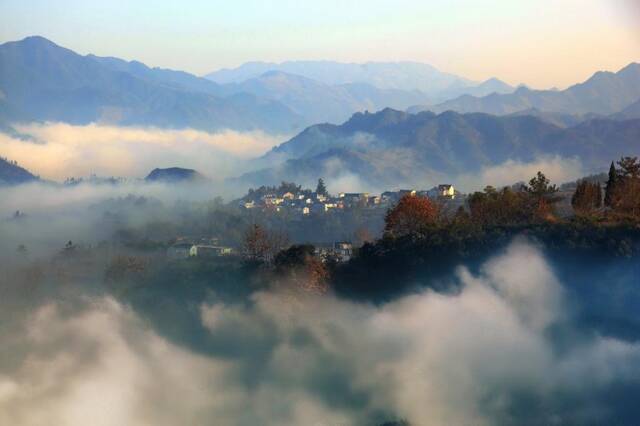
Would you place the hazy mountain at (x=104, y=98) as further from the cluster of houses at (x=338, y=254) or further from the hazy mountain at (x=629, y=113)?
the cluster of houses at (x=338, y=254)

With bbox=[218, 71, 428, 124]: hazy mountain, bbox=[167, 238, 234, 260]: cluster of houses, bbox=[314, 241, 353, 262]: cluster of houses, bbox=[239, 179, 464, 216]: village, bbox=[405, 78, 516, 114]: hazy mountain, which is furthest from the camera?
bbox=[405, 78, 516, 114]: hazy mountain

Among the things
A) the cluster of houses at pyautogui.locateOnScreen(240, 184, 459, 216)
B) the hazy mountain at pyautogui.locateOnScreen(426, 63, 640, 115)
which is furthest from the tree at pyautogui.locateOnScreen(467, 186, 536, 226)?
the hazy mountain at pyautogui.locateOnScreen(426, 63, 640, 115)

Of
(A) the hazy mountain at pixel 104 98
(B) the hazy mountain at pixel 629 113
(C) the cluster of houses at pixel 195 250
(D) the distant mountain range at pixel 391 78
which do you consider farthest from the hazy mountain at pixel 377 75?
(C) the cluster of houses at pixel 195 250

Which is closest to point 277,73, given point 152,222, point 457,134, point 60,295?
point 457,134

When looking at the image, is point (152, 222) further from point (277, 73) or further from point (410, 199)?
point (277, 73)

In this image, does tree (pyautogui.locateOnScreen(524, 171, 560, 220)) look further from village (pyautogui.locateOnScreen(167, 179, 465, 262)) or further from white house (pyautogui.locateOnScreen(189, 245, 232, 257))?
village (pyautogui.locateOnScreen(167, 179, 465, 262))

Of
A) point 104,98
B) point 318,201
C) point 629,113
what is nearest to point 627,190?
point 318,201
